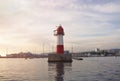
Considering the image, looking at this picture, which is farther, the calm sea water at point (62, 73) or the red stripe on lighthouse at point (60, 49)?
the red stripe on lighthouse at point (60, 49)

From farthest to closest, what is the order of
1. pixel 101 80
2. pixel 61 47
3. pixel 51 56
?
pixel 51 56 < pixel 61 47 < pixel 101 80

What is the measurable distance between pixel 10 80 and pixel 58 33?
4568 centimetres

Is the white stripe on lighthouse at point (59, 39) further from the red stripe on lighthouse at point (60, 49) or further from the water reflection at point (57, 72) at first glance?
the water reflection at point (57, 72)

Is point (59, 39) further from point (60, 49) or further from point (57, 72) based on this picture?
point (57, 72)

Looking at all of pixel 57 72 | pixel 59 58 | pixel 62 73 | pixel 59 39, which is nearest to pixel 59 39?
pixel 59 39

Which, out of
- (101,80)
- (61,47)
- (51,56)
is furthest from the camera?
(51,56)

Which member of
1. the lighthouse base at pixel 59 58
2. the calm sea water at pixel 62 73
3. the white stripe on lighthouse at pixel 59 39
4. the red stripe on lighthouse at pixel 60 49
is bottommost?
the calm sea water at pixel 62 73

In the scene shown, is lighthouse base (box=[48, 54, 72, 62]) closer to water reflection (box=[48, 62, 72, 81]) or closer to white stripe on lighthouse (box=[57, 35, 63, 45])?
white stripe on lighthouse (box=[57, 35, 63, 45])

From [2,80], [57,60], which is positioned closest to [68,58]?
[57,60]

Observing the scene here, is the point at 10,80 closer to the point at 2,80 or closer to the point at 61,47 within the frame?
the point at 2,80

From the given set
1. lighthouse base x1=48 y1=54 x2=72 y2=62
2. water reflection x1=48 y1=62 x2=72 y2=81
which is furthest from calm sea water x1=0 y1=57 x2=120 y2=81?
lighthouse base x1=48 y1=54 x2=72 y2=62

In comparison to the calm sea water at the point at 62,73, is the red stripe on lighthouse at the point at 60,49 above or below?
above

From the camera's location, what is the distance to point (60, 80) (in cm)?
3127

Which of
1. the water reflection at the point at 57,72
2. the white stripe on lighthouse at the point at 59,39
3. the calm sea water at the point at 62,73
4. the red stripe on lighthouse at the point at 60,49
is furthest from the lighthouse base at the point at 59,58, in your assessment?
the water reflection at the point at 57,72
